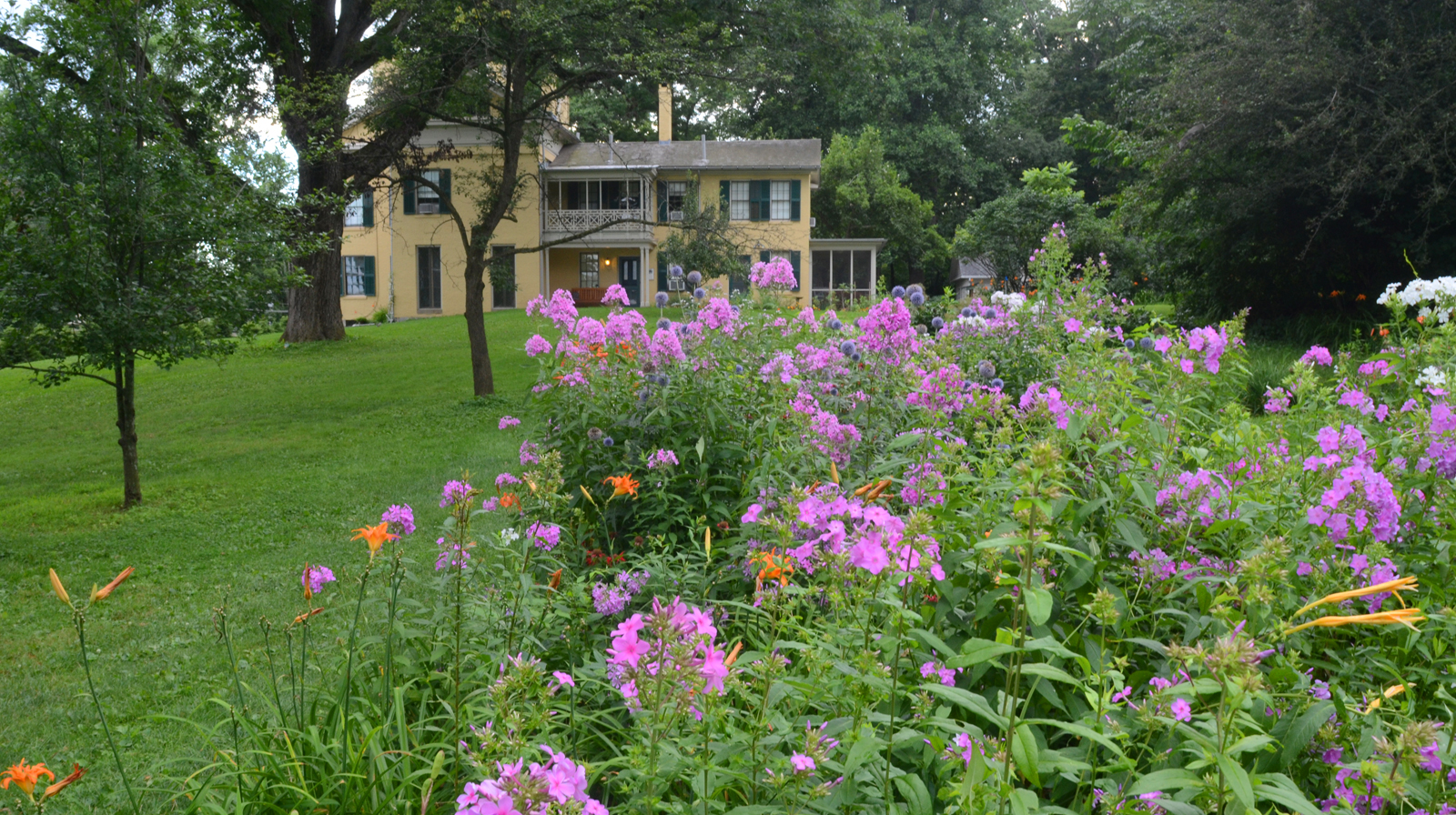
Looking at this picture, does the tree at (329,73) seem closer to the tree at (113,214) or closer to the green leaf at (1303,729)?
the tree at (113,214)

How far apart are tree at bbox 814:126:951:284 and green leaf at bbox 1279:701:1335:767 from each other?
28.8 meters

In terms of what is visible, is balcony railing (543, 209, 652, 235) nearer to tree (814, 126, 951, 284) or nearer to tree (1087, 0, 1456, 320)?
tree (814, 126, 951, 284)

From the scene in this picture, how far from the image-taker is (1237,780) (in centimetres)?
113

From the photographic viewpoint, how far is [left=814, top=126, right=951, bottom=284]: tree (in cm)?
2977

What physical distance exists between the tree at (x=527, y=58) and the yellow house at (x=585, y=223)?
14299 mm

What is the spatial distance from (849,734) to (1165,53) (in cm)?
1624

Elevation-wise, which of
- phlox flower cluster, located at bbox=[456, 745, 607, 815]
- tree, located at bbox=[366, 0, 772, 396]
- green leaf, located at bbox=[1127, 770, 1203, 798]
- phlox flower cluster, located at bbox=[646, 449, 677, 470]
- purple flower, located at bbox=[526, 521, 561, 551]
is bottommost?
green leaf, located at bbox=[1127, 770, 1203, 798]

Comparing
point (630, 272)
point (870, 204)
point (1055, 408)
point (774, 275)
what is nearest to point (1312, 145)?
point (774, 275)

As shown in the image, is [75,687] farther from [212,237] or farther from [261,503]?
[212,237]

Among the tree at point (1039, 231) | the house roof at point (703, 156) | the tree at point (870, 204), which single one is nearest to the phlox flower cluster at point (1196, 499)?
the tree at point (1039, 231)

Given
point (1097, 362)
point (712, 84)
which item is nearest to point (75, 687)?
point (1097, 362)

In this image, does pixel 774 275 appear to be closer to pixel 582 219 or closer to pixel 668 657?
pixel 668 657

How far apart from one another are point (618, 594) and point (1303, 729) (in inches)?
60.1

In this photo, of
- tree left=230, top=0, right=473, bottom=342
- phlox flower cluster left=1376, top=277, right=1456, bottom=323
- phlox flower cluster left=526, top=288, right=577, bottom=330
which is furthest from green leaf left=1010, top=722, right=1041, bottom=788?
tree left=230, top=0, right=473, bottom=342
